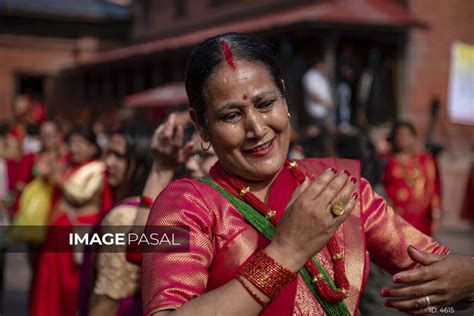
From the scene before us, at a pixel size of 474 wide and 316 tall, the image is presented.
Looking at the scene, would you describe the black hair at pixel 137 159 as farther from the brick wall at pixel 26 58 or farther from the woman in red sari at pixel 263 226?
→ the brick wall at pixel 26 58

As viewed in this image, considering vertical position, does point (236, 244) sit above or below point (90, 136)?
above

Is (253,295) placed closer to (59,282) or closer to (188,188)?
(188,188)

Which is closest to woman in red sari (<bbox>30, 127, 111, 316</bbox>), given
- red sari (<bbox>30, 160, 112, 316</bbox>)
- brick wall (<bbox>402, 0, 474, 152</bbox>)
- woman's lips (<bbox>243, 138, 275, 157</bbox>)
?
red sari (<bbox>30, 160, 112, 316</bbox>)

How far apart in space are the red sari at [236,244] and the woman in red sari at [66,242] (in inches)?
123

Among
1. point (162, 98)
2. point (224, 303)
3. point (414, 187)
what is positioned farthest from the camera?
point (162, 98)

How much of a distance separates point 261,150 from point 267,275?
0.39 metres

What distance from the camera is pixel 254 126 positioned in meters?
1.89

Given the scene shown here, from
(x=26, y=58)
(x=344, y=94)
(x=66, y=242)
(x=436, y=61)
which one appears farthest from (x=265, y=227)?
(x=26, y=58)

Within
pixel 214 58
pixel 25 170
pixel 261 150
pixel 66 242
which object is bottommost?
pixel 25 170

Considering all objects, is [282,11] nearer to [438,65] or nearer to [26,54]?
[438,65]

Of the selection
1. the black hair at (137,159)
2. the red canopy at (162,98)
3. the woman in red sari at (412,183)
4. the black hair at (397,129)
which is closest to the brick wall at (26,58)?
the red canopy at (162,98)

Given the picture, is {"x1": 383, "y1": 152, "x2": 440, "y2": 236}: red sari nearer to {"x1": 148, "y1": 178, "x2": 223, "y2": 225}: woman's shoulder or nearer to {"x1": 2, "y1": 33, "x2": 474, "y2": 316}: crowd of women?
{"x1": 2, "y1": 33, "x2": 474, "y2": 316}: crowd of women

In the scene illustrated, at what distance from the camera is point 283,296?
1.85 metres

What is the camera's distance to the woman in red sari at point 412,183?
24.7 feet
